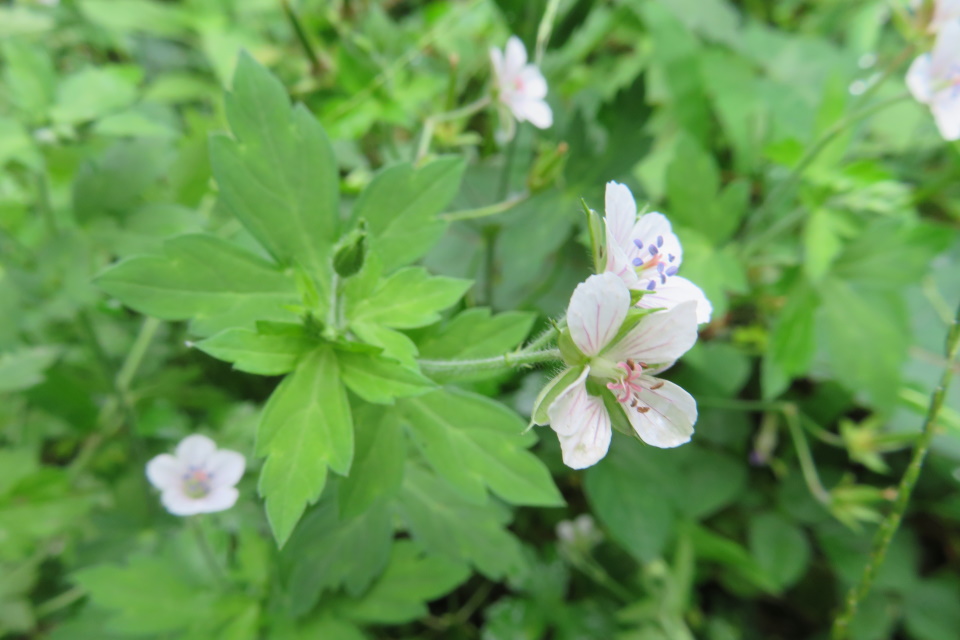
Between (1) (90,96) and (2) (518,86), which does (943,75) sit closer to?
(2) (518,86)

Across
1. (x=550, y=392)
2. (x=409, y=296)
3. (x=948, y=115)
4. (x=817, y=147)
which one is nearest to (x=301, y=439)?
(x=409, y=296)

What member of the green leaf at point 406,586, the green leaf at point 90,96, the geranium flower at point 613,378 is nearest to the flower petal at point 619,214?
the geranium flower at point 613,378

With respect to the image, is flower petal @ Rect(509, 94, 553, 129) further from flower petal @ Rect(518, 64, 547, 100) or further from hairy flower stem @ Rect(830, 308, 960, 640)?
hairy flower stem @ Rect(830, 308, 960, 640)

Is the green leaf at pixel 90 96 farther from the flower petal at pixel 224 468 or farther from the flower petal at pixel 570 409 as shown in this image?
the flower petal at pixel 570 409

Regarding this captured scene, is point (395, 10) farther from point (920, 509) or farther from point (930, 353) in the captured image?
point (920, 509)

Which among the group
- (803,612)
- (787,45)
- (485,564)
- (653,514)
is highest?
(787,45)

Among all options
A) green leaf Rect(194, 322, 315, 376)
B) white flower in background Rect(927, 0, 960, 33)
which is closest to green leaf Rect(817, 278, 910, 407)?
white flower in background Rect(927, 0, 960, 33)

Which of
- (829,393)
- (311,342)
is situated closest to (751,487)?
(829,393)
